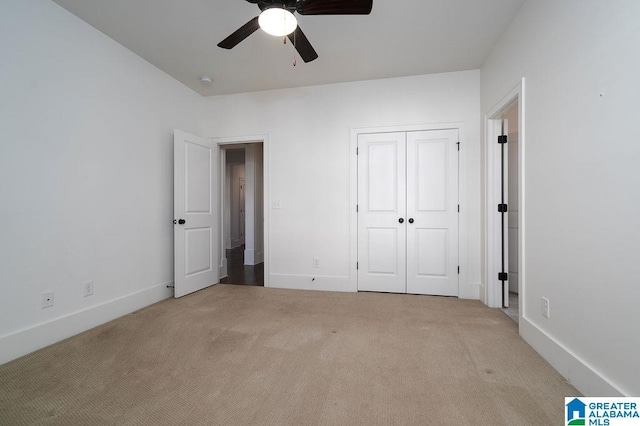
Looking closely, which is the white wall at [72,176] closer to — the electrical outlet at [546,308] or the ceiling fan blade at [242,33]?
the ceiling fan blade at [242,33]

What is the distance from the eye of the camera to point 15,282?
188 cm

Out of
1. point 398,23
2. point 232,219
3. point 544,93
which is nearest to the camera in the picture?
point 544,93

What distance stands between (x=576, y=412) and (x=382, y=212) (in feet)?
7.68

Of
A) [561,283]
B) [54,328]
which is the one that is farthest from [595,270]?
[54,328]

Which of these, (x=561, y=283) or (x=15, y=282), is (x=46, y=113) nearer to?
(x=15, y=282)

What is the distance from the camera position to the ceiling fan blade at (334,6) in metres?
1.59

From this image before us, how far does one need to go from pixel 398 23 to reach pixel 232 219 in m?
6.67

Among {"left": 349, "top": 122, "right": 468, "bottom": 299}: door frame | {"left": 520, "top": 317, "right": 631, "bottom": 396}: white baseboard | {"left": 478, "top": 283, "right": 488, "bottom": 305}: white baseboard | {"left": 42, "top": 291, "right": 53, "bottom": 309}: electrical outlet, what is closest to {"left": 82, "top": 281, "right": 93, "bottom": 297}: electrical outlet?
{"left": 42, "top": 291, "right": 53, "bottom": 309}: electrical outlet

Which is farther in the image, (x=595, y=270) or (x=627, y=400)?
(x=595, y=270)

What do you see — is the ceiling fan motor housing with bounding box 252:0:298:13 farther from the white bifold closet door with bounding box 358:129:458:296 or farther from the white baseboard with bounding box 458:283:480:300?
the white baseboard with bounding box 458:283:480:300

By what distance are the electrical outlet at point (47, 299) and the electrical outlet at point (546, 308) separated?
367 centimetres

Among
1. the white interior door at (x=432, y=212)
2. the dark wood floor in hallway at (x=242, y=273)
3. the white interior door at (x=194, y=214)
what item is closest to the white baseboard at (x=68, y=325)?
the white interior door at (x=194, y=214)

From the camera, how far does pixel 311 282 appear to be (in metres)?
3.53

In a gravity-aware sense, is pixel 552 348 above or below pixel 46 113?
below
